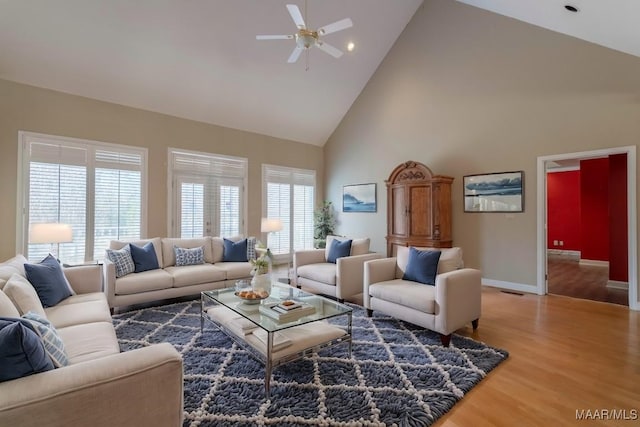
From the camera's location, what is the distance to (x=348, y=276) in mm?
4250

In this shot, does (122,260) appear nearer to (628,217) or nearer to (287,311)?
(287,311)

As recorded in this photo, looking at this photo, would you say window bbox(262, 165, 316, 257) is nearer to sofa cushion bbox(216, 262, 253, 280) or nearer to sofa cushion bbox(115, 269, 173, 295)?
sofa cushion bbox(216, 262, 253, 280)

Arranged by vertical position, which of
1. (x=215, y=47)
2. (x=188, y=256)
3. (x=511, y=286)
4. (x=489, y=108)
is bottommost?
(x=511, y=286)

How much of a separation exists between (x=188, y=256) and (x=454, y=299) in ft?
A: 12.2

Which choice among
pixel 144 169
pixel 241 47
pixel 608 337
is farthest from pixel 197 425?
pixel 241 47

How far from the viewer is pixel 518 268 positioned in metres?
5.07

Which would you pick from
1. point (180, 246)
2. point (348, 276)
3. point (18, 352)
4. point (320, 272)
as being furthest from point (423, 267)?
point (180, 246)

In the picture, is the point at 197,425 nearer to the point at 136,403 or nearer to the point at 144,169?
the point at 136,403

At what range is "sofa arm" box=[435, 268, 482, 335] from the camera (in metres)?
2.93

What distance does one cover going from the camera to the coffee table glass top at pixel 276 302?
2420mm

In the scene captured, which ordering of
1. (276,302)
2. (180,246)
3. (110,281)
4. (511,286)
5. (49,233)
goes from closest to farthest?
1. (276,302)
2. (110,281)
3. (49,233)
4. (180,246)
5. (511,286)

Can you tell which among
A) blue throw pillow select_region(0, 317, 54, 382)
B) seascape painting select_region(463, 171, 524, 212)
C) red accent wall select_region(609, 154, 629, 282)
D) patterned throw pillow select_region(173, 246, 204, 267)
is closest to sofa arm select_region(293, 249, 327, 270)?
patterned throw pillow select_region(173, 246, 204, 267)

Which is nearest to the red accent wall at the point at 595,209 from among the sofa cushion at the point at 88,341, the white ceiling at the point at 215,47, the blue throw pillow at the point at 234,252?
the white ceiling at the point at 215,47

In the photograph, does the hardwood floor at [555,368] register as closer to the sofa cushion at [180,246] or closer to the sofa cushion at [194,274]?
the sofa cushion at [194,274]
